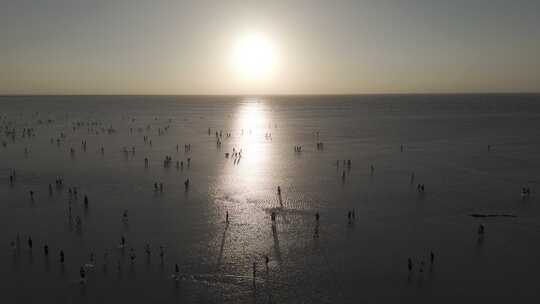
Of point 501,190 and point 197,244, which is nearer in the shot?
point 197,244

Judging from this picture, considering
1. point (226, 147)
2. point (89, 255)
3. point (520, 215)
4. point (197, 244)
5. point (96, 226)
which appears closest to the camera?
point (89, 255)

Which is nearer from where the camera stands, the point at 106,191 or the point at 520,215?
the point at 520,215

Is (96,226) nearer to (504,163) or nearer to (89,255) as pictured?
(89,255)

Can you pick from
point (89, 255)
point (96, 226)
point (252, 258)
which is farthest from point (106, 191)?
point (252, 258)

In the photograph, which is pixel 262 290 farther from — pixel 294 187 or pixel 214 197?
pixel 294 187

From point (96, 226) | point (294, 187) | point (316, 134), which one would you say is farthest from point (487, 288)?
point (316, 134)

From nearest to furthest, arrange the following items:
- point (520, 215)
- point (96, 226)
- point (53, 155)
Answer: point (96, 226) < point (520, 215) < point (53, 155)

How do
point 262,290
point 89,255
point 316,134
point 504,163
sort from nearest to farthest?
point 262,290 → point 89,255 → point 504,163 → point 316,134

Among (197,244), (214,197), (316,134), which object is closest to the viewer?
(197,244)
